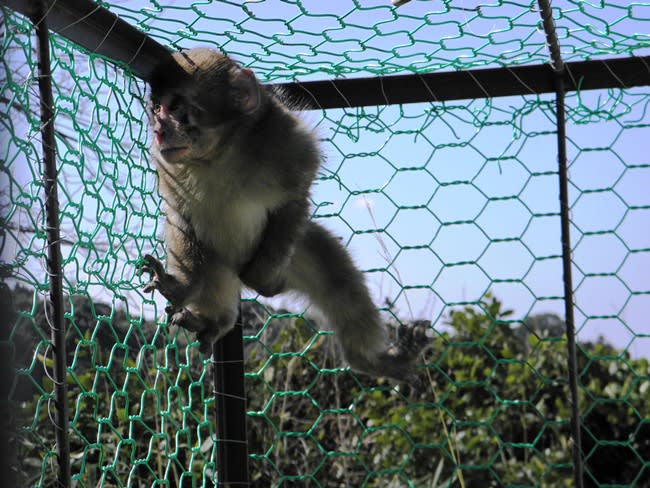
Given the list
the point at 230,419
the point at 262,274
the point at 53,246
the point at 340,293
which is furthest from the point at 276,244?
the point at 53,246

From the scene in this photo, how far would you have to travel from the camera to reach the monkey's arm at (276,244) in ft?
9.49

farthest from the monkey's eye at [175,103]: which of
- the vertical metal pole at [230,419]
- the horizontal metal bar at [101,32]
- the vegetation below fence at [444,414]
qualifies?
the vegetation below fence at [444,414]

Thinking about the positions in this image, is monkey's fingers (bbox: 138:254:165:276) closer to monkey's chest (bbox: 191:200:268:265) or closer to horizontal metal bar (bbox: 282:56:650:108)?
monkey's chest (bbox: 191:200:268:265)

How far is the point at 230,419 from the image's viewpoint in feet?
9.63

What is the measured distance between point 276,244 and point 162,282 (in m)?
0.46

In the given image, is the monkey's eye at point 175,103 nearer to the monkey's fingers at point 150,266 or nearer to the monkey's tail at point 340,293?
the monkey's fingers at point 150,266

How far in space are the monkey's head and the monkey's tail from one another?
627mm

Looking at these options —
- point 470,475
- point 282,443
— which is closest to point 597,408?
point 470,475

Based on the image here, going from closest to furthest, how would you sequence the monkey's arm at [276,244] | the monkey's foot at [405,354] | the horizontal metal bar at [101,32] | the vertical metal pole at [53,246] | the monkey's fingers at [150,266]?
the vertical metal pole at [53,246] → the horizontal metal bar at [101,32] → the monkey's fingers at [150,266] → the monkey's arm at [276,244] → the monkey's foot at [405,354]

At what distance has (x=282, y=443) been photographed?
4.61 metres

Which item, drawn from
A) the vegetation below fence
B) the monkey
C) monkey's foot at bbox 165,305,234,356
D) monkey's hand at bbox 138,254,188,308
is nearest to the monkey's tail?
the monkey

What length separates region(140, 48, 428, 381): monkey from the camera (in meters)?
2.69

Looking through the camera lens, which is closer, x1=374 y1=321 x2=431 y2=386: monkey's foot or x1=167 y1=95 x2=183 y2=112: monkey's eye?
x1=167 y1=95 x2=183 y2=112: monkey's eye

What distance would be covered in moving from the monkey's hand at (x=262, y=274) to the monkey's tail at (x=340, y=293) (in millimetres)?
271
